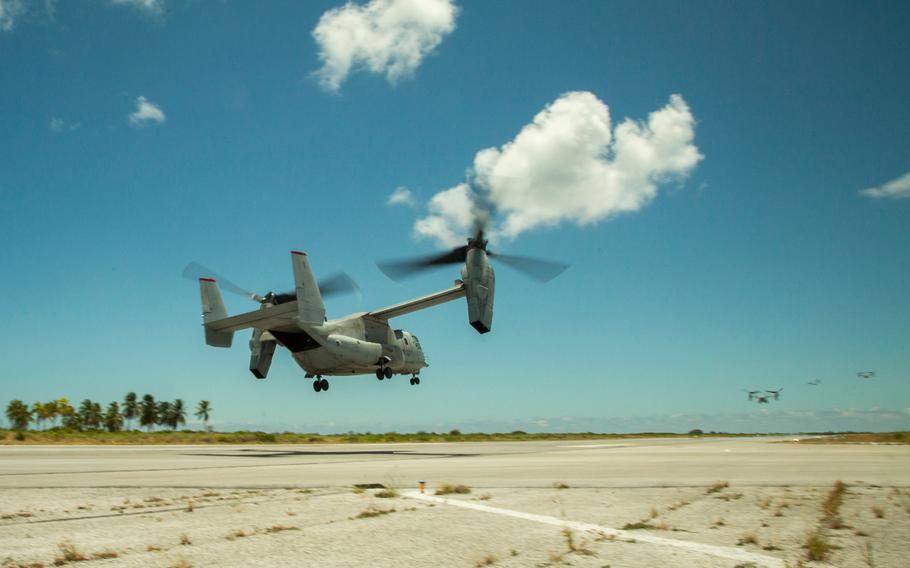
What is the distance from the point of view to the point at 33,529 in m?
7.56

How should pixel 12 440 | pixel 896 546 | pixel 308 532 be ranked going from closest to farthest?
pixel 896 546 → pixel 308 532 → pixel 12 440

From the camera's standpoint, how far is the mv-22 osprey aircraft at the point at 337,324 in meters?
34.5

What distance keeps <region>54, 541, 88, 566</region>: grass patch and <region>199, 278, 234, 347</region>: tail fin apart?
3236cm

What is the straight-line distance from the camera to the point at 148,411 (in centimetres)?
16088

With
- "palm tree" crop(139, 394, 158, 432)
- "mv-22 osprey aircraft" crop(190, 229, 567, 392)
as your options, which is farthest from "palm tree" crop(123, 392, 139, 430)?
"mv-22 osprey aircraft" crop(190, 229, 567, 392)

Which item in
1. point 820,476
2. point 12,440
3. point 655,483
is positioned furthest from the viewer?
point 12,440

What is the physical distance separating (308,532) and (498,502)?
346 cm

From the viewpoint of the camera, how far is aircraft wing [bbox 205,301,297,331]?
34469 millimetres

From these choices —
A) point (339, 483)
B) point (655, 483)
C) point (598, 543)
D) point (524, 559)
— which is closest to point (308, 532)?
point (524, 559)

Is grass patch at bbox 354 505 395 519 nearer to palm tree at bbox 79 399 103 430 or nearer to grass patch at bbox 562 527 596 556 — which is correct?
grass patch at bbox 562 527 596 556

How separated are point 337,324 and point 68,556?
3643 centimetres

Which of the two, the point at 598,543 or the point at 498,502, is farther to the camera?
the point at 498,502

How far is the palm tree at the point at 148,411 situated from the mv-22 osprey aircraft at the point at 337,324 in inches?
5254

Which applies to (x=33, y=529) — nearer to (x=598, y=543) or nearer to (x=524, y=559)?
(x=524, y=559)
